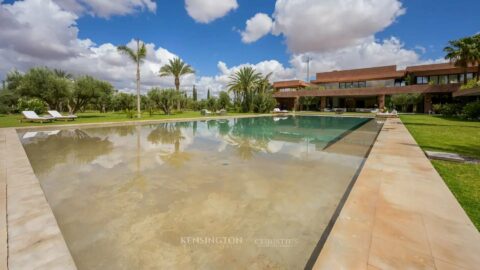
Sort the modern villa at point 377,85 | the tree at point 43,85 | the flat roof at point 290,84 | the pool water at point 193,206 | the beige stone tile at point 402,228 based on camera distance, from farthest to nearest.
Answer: the flat roof at point 290,84, the modern villa at point 377,85, the tree at point 43,85, the pool water at point 193,206, the beige stone tile at point 402,228

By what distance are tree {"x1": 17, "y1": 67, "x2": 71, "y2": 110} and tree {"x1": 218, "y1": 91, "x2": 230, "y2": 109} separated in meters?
22.7

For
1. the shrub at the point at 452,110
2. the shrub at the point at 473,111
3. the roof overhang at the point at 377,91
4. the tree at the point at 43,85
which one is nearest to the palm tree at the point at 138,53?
the tree at the point at 43,85

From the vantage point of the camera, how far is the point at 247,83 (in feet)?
119

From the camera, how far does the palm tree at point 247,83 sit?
118 feet

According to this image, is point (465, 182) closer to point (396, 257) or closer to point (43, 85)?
point (396, 257)

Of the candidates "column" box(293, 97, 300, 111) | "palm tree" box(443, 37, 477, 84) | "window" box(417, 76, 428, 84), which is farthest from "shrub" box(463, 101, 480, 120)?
"column" box(293, 97, 300, 111)

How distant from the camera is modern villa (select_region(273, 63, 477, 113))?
102ft

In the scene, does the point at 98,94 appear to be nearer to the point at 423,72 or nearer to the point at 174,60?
the point at 174,60

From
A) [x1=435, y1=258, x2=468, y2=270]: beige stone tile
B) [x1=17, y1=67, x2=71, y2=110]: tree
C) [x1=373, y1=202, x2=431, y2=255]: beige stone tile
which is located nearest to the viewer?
[x1=435, y1=258, x2=468, y2=270]: beige stone tile

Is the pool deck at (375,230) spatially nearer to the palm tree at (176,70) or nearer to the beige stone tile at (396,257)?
the beige stone tile at (396,257)

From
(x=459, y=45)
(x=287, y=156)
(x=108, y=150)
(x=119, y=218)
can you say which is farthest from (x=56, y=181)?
(x=459, y=45)

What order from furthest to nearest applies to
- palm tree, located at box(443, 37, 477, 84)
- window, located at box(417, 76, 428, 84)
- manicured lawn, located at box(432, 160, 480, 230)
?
window, located at box(417, 76, 428, 84) < palm tree, located at box(443, 37, 477, 84) < manicured lawn, located at box(432, 160, 480, 230)

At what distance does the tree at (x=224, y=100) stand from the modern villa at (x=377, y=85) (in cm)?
1011

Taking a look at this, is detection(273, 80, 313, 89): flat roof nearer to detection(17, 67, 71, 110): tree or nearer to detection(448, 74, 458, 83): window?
detection(448, 74, 458, 83): window
